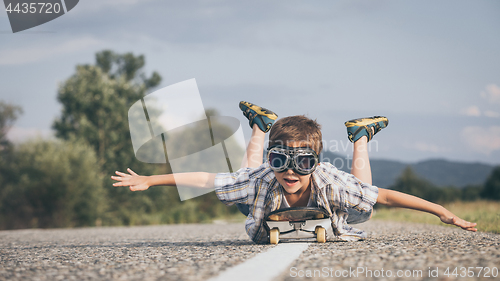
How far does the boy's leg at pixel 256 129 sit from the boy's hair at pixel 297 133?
111cm

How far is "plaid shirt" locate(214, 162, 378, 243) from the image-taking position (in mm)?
4055

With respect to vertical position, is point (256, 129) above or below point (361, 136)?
above

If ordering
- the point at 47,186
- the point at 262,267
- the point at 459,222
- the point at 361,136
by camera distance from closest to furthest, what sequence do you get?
the point at 262,267 < the point at 459,222 < the point at 361,136 < the point at 47,186

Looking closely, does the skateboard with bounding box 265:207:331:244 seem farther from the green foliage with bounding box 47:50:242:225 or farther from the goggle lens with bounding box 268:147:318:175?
the green foliage with bounding box 47:50:242:225

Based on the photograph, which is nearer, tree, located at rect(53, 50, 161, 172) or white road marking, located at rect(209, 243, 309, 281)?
white road marking, located at rect(209, 243, 309, 281)

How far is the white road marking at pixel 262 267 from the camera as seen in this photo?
90.4 inches

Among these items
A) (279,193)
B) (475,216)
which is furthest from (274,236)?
(475,216)

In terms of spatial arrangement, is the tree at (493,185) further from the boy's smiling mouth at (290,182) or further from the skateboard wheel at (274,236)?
the boy's smiling mouth at (290,182)

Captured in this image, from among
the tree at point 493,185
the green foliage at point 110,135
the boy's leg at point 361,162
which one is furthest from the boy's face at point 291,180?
the tree at point 493,185

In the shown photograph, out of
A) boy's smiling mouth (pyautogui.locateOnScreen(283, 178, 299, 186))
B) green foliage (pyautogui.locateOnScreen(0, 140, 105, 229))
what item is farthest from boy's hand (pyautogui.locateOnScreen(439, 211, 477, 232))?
green foliage (pyautogui.locateOnScreen(0, 140, 105, 229))

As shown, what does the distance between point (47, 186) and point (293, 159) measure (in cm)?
2552

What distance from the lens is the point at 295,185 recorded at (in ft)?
13.2

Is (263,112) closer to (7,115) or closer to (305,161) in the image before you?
(305,161)

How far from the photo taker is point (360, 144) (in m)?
5.12
